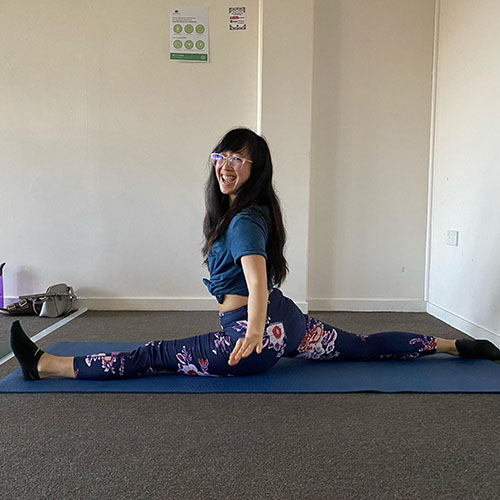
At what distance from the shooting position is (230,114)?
12.1 ft

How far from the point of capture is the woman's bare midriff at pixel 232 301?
1947 millimetres

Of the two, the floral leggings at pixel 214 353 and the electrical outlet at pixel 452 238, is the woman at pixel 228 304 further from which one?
the electrical outlet at pixel 452 238

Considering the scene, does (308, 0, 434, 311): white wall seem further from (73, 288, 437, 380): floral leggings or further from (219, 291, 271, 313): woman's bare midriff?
(219, 291, 271, 313): woman's bare midriff

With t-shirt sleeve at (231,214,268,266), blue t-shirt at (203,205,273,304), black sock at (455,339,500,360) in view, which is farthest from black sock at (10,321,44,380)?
black sock at (455,339,500,360)

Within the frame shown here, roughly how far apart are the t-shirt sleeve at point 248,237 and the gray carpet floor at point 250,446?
51cm

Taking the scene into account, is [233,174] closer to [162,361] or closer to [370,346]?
[162,361]

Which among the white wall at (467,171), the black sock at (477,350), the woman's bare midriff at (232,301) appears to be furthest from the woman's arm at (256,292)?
the white wall at (467,171)

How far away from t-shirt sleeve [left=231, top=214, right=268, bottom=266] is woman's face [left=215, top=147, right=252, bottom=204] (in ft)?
0.48

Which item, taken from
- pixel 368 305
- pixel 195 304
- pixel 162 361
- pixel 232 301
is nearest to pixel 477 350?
pixel 232 301

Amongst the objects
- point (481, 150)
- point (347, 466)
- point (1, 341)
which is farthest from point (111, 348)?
point (481, 150)

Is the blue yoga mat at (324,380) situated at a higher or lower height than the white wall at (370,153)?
lower

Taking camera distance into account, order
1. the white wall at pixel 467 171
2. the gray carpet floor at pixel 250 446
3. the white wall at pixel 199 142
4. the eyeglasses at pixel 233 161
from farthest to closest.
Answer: the white wall at pixel 199 142 < the white wall at pixel 467 171 < the eyeglasses at pixel 233 161 < the gray carpet floor at pixel 250 446

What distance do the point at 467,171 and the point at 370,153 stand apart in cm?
80

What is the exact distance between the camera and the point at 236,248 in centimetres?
174
